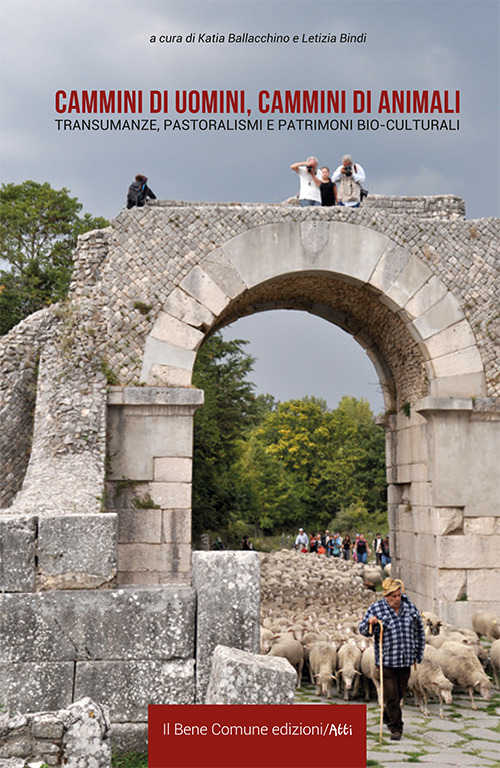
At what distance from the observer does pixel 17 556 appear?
5.17 meters

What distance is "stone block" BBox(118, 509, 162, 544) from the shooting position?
10562mm

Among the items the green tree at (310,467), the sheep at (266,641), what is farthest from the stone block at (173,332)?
the green tree at (310,467)

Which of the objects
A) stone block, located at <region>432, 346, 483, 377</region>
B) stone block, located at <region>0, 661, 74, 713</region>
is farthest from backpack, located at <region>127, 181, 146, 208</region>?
stone block, located at <region>0, 661, 74, 713</region>

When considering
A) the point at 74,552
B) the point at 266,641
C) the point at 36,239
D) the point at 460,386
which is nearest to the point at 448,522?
the point at 460,386

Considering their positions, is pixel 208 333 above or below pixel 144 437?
above

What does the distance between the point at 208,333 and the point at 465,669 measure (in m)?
6.02

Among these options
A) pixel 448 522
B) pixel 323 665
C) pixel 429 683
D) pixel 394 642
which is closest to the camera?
pixel 394 642

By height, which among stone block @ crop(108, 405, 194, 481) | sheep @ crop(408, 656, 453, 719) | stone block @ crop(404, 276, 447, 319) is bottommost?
sheep @ crop(408, 656, 453, 719)

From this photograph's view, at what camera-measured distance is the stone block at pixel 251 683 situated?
4.57m

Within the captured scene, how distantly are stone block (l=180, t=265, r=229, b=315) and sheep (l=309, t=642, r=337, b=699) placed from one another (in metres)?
4.91

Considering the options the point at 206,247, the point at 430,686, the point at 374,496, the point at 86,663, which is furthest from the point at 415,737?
the point at 374,496

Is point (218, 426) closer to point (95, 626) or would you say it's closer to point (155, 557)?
point (155, 557)

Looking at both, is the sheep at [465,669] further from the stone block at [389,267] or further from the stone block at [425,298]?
the stone block at [389,267]

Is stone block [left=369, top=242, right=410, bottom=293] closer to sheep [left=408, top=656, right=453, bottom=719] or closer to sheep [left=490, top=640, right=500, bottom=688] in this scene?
sheep [left=490, top=640, right=500, bottom=688]
